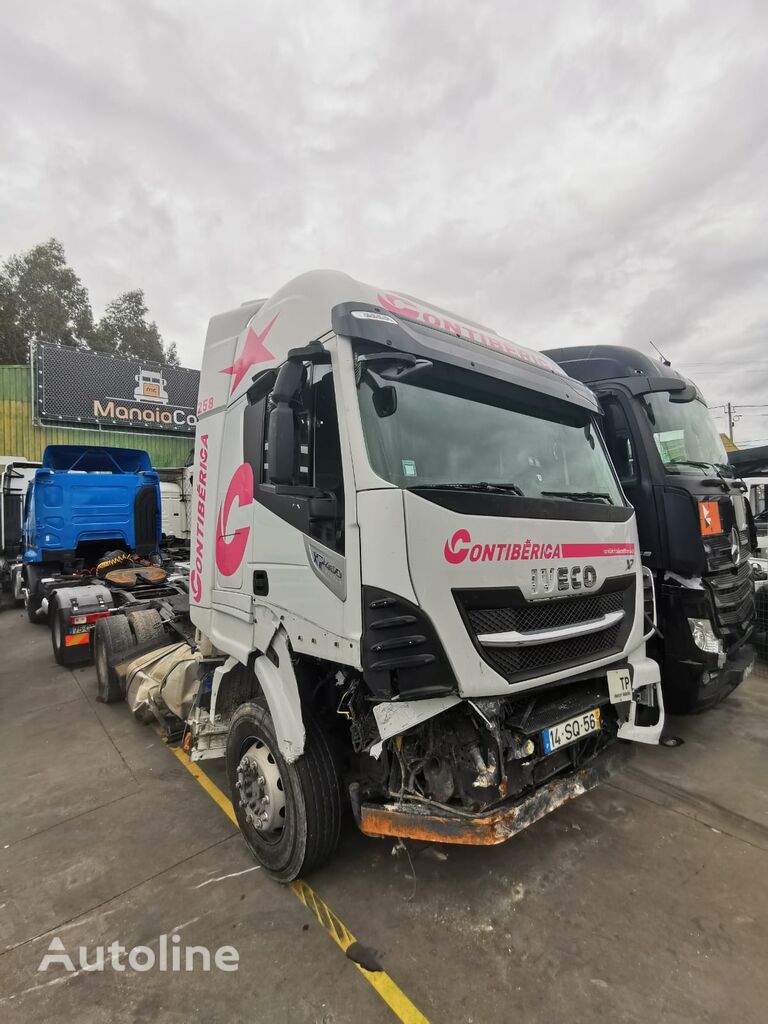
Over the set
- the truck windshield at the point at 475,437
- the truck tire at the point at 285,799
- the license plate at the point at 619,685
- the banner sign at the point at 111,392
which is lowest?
the truck tire at the point at 285,799

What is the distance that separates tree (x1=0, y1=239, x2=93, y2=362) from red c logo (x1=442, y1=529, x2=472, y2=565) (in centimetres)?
3165

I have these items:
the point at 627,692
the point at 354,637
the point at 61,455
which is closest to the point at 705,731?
the point at 627,692

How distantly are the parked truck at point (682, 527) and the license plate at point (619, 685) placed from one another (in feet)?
5.11

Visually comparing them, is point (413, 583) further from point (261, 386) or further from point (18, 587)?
point (18, 587)

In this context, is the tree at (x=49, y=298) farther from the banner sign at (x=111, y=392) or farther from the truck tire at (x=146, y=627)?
the truck tire at (x=146, y=627)

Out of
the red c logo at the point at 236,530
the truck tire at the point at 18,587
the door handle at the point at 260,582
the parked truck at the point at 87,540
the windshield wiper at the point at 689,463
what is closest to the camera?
the door handle at the point at 260,582

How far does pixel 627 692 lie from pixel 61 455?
32.5 feet

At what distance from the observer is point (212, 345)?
369cm

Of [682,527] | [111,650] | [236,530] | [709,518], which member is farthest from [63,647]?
[709,518]

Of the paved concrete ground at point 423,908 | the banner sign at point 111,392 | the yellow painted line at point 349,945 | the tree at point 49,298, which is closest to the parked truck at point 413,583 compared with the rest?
the yellow painted line at point 349,945

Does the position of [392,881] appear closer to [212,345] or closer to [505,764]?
[505,764]

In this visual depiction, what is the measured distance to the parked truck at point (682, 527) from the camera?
3994 millimetres

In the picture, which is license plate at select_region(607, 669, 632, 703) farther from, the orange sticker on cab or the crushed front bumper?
the orange sticker on cab

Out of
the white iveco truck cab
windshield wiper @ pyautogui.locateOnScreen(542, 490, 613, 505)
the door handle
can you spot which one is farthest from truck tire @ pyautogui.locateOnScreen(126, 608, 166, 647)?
windshield wiper @ pyautogui.locateOnScreen(542, 490, 613, 505)
